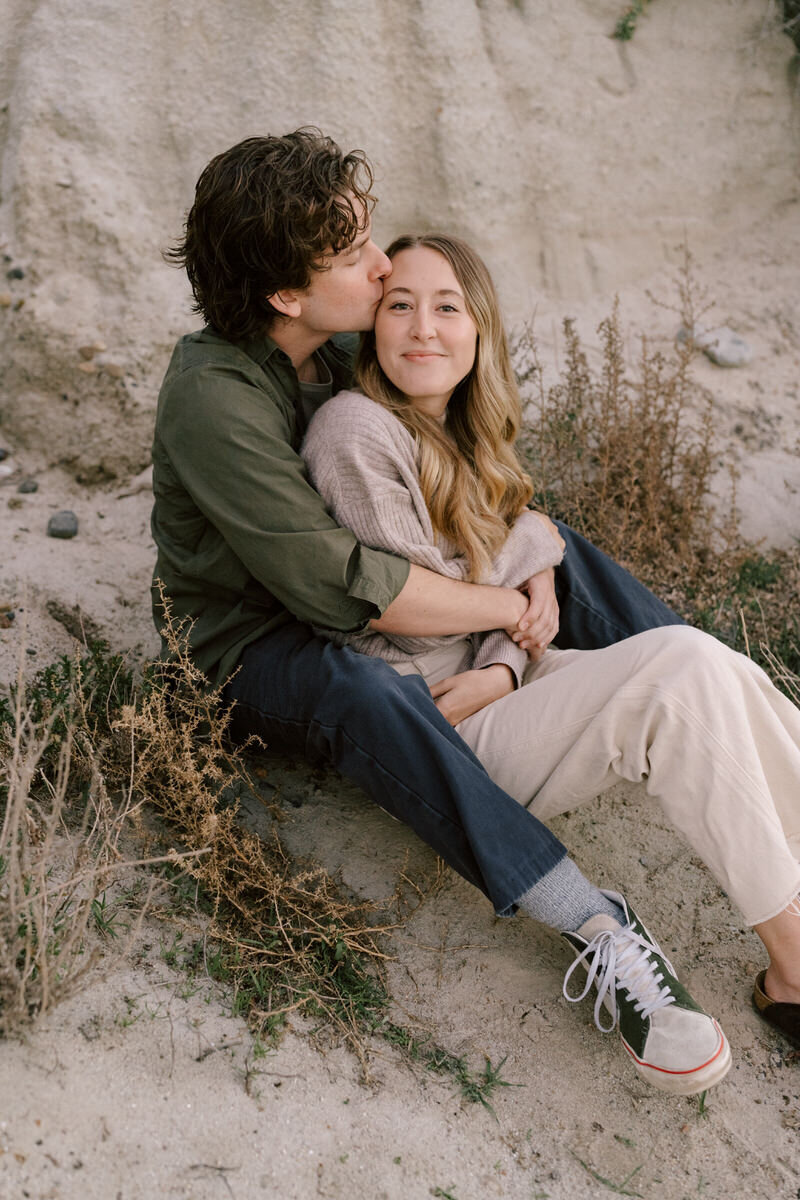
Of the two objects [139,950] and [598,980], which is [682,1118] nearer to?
[598,980]

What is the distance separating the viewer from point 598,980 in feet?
7.82

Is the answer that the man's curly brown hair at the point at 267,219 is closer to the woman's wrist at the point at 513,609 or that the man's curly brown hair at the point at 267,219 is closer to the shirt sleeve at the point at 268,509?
the shirt sleeve at the point at 268,509

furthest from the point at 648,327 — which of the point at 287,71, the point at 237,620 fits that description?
the point at 237,620

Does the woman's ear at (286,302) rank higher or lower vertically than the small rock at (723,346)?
lower

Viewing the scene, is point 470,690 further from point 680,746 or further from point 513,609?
point 680,746

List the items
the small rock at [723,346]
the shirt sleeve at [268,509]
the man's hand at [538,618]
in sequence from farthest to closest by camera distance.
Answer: the small rock at [723,346] → the man's hand at [538,618] → the shirt sleeve at [268,509]

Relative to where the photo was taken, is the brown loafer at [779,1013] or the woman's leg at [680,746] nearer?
the woman's leg at [680,746]

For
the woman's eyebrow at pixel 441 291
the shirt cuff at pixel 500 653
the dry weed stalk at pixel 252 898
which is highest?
the woman's eyebrow at pixel 441 291

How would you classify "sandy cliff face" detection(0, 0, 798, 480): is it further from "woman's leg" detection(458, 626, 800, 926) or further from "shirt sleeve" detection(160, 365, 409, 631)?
"woman's leg" detection(458, 626, 800, 926)

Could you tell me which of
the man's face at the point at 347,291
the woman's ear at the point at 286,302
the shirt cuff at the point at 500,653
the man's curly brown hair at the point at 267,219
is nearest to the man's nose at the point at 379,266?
the man's face at the point at 347,291

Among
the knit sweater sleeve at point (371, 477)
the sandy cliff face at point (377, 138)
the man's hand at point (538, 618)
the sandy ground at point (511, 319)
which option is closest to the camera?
the sandy ground at point (511, 319)

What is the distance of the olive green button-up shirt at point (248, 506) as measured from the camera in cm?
254

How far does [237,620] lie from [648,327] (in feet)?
10.3

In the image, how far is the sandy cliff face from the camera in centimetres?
433
